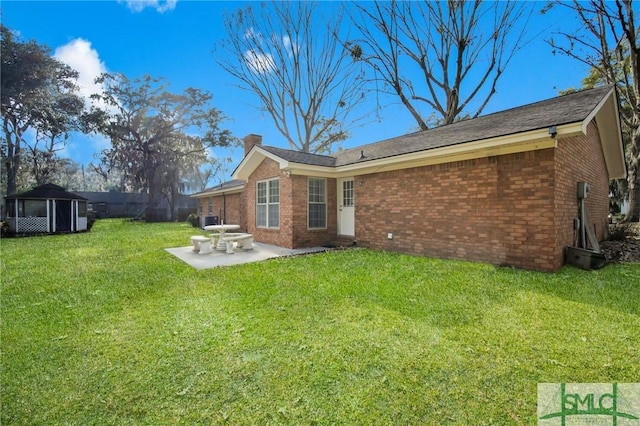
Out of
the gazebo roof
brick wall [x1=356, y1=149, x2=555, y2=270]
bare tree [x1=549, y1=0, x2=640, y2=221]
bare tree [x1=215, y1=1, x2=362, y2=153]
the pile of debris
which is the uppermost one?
bare tree [x1=215, y1=1, x2=362, y2=153]

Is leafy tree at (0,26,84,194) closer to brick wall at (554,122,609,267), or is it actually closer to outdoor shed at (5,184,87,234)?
outdoor shed at (5,184,87,234)

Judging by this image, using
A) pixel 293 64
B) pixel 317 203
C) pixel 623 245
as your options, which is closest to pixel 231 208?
pixel 317 203

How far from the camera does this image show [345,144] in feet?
94.8

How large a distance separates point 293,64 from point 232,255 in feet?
56.0

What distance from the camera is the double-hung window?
10.8 m

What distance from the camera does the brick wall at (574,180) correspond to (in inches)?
235

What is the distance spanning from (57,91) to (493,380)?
110 ft

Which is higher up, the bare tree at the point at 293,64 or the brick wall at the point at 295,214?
the bare tree at the point at 293,64

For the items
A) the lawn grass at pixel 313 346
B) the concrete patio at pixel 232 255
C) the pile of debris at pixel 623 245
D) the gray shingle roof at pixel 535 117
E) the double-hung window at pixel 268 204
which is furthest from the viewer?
the double-hung window at pixel 268 204

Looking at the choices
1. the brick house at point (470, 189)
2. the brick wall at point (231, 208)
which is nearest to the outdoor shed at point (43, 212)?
the brick wall at point (231, 208)

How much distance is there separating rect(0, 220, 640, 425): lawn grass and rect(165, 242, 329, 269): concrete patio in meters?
1.82

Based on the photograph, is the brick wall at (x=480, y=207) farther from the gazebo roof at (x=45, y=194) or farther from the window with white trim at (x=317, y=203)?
the gazebo roof at (x=45, y=194)

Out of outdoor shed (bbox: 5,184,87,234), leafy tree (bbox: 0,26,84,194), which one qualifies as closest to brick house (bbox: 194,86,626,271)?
outdoor shed (bbox: 5,184,87,234)

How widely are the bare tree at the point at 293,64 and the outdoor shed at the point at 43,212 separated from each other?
13922 mm
